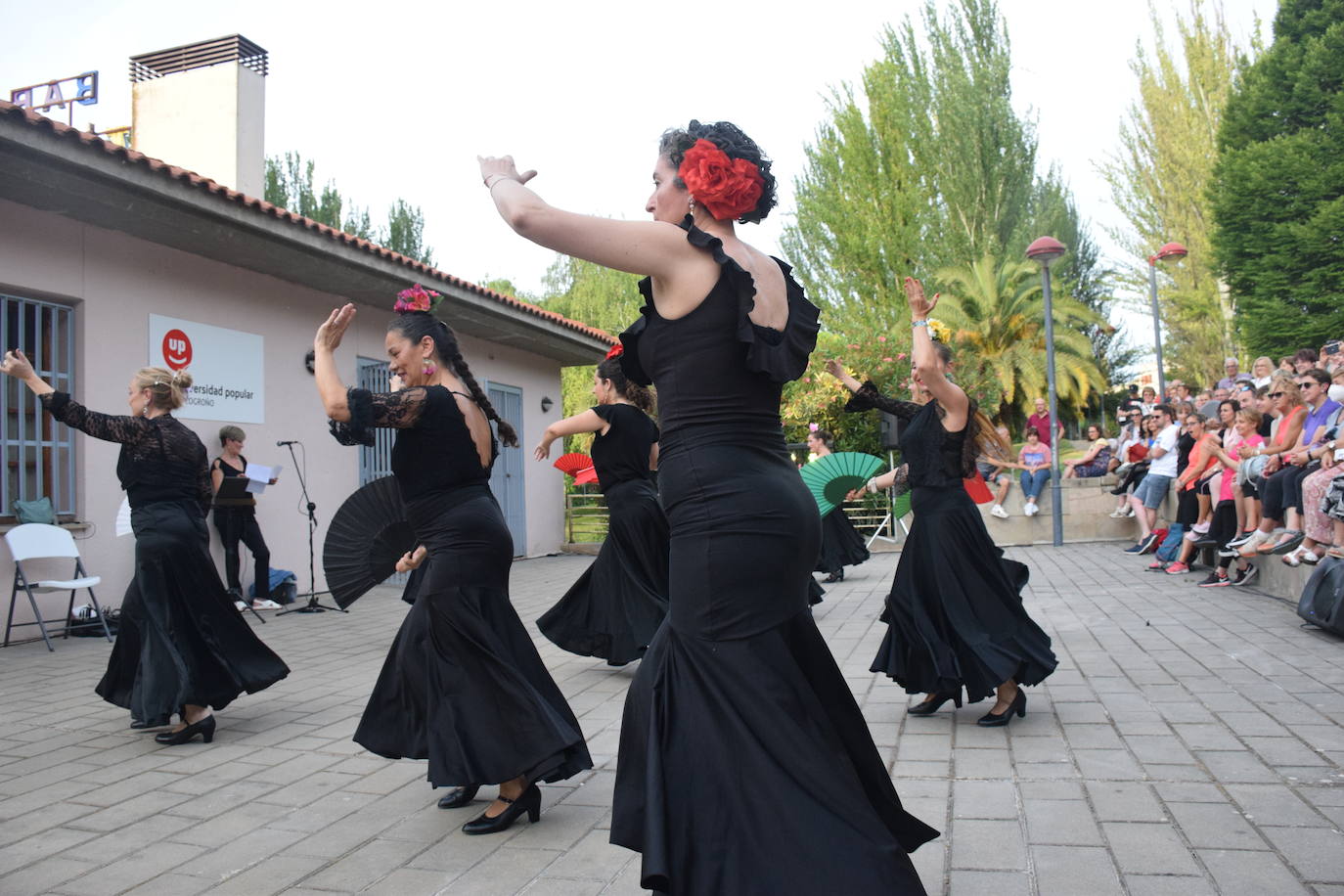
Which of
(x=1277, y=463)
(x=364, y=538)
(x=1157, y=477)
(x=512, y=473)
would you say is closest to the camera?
(x=364, y=538)

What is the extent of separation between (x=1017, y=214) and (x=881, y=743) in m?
30.2

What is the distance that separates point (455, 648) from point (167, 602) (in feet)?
7.36

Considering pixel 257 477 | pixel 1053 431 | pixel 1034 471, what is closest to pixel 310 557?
pixel 257 477

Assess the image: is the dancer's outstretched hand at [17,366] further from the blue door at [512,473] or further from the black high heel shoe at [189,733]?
the blue door at [512,473]

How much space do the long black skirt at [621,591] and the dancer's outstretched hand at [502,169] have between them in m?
4.17

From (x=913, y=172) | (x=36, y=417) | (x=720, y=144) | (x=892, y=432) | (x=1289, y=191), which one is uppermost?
(x=913, y=172)

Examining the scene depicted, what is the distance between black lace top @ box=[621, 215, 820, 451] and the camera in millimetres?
2416

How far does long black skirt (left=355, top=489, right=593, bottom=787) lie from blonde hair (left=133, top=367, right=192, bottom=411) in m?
2.31

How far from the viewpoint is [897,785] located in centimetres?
407

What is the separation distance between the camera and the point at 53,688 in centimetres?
672

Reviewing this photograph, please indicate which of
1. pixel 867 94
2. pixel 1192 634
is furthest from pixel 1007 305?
pixel 1192 634

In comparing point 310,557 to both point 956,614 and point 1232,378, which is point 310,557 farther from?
point 1232,378

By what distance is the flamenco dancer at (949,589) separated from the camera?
16.0ft

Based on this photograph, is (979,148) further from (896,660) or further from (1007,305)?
(896,660)
